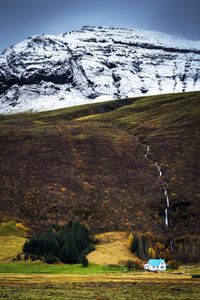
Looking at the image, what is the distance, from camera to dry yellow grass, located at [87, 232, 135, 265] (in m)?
35.8

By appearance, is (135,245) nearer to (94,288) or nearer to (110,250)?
(110,250)

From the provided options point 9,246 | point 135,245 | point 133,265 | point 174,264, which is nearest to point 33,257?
point 9,246

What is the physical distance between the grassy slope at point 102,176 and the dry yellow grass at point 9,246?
5167mm

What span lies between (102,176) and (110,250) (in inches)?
875

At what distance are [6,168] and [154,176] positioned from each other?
30.1m

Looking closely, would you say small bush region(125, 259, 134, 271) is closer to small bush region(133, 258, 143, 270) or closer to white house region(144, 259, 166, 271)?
small bush region(133, 258, 143, 270)

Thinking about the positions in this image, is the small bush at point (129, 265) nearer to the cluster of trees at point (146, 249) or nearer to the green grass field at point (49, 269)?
the green grass field at point (49, 269)

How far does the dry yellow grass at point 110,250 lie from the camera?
3578 cm

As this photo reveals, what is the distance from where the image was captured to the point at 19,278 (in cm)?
2522

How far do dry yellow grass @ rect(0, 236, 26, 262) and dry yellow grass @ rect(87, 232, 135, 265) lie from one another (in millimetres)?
9113

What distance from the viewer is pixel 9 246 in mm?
37000

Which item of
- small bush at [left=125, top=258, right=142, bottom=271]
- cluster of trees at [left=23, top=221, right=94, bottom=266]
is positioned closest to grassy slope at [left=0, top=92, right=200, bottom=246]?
cluster of trees at [left=23, top=221, right=94, bottom=266]

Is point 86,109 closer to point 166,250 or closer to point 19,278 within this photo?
point 166,250

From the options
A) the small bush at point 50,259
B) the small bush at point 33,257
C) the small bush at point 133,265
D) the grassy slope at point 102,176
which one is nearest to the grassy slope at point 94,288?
the small bush at point 133,265
